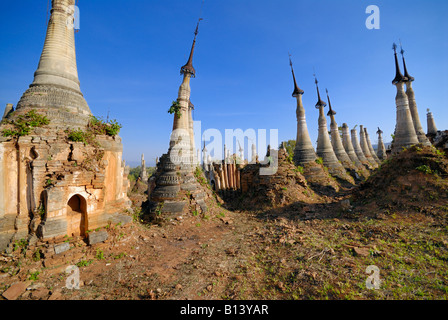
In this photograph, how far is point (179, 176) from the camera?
1072cm

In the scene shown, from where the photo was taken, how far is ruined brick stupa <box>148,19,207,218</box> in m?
9.73

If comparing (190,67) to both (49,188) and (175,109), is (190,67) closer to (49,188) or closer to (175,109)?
(175,109)

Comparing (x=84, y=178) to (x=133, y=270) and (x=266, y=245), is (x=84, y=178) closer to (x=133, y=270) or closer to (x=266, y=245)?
(x=133, y=270)

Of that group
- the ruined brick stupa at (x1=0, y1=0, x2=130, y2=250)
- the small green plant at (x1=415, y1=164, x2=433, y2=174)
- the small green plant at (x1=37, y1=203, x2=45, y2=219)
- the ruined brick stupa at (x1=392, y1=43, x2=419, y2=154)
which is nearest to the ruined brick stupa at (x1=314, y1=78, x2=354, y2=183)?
the ruined brick stupa at (x1=392, y1=43, x2=419, y2=154)

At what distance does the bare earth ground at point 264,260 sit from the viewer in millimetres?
4297

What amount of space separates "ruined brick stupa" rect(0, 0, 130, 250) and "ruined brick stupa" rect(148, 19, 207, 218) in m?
1.95

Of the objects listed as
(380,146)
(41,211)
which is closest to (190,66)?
(41,211)

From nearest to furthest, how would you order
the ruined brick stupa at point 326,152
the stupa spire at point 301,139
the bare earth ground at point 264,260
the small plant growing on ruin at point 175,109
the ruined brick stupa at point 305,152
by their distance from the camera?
the bare earth ground at point 264,260 < the small plant growing on ruin at point 175,109 < the ruined brick stupa at point 305,152 < the stupa spire at point 301,139 < the ruined brick stupa at point 326,152

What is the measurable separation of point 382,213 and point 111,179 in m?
11.5

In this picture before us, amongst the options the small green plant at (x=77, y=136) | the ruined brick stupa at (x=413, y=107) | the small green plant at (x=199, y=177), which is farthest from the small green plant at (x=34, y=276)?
the ruined brick stupa at (x=413, y=107)

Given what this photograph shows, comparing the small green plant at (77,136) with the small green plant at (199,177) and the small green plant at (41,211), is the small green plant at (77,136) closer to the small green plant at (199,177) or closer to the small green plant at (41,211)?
the small green plant at (41,211)

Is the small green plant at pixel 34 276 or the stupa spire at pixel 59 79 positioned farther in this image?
the stupa spire at pixel 59 79

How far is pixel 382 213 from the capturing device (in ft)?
28.7
